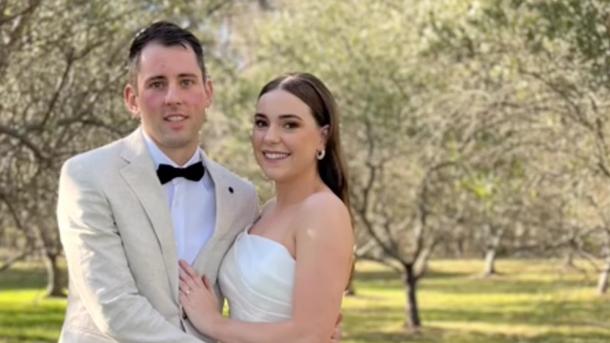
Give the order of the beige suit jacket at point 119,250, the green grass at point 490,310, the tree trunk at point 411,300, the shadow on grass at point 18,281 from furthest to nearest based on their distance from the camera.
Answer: the shadow on grass at point 18,281
the tree trunk at point 411,300
the green grass at point 490,310
the beige suit jacket at point 119,250

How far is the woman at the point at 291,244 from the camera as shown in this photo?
3.51 m

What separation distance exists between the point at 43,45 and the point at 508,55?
Answer: 544 cm

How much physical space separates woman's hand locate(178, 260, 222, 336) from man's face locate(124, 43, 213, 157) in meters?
0.43

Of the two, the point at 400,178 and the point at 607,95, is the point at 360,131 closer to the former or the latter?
the point at 400,178

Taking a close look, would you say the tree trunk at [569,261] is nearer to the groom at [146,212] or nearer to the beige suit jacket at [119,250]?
the groom at [146,212]

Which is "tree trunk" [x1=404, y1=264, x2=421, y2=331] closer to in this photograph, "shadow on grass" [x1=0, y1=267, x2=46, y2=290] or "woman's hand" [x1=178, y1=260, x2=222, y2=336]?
"shadow on grass" [x1=0, y1=267, x2=46, y2=290]

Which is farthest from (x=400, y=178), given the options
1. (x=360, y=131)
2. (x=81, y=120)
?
(x=81, y=120)

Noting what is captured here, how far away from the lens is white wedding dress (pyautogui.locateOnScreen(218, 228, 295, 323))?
3.60 metres

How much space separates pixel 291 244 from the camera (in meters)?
3.63

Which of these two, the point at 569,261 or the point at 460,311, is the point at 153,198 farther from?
the point at 460,311

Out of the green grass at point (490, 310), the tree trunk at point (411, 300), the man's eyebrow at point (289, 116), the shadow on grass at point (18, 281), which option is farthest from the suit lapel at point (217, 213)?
the shadow on grass at point (18, 281)

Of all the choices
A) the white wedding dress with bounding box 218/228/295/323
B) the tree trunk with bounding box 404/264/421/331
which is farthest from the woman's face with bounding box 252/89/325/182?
the tree trunk with bounding box 404/264/421/331

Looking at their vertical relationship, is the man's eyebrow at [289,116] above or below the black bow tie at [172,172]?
above

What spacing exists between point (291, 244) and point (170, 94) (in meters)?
0.64
